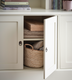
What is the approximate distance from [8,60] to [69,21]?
652 millimetres

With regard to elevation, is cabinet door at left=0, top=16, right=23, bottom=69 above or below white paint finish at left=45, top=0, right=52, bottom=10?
below

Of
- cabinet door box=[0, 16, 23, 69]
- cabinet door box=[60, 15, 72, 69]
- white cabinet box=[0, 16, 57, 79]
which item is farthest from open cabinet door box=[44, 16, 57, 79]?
cabinet door box=[0, 16, 23, 69]

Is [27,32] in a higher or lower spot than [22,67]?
higher

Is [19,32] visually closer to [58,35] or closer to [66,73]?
[58,35]

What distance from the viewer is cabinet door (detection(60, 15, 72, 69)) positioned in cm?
152

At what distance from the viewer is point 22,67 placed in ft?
5.04

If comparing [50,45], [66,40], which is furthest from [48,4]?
[50,45]

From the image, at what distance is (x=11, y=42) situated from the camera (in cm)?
151

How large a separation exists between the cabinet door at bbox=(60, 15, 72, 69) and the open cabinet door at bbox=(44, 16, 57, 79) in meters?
0.11

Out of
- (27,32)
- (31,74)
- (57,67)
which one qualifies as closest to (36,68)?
(31,74)

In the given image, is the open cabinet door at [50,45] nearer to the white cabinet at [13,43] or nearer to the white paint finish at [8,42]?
the white cabinet at [13,43]

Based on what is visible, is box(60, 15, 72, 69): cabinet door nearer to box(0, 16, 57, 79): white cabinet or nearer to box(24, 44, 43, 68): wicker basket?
box(0, 16, 57, 79): white cabinet

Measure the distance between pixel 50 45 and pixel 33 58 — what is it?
9.3 inches

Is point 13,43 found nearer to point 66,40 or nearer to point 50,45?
point 50,45
